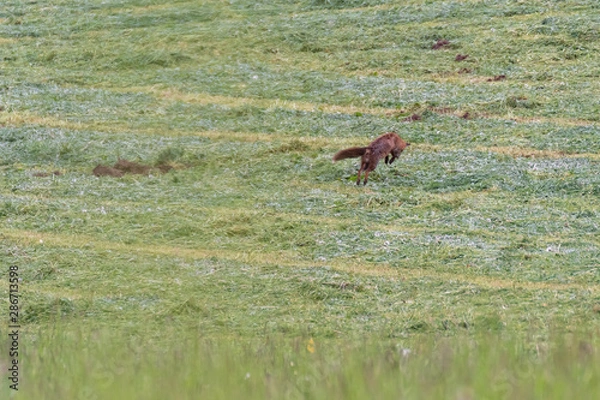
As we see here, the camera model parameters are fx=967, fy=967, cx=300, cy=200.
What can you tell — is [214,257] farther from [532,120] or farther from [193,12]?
[193,12]

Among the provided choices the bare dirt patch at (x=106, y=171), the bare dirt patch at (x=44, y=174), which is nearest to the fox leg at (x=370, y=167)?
the bare dirt patch at (x=106, y=171)

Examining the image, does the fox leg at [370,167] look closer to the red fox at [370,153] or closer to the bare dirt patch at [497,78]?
the red fox at [370,153]

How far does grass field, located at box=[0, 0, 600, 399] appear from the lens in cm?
470

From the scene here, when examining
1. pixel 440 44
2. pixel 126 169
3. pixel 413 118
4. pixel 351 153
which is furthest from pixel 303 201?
pixel 440 44

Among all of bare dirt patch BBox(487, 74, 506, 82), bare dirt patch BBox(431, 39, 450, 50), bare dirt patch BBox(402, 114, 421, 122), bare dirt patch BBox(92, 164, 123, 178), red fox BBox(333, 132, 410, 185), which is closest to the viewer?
red fox BBox(333, 132, 410, 185)

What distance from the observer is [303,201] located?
12.9 m

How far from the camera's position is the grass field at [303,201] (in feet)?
15.4

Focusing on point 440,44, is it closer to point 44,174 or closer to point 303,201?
point 303,201

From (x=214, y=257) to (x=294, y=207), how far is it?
2098 mm

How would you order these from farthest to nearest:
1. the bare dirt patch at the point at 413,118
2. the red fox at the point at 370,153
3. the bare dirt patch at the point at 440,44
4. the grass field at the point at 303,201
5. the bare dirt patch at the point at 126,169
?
Result: the bare dirt patch at the point at 440,44 → the bare dirt patch at the point at 413,118 → the bare dirt patch at the point at 126,169 → the red fox at the point at 370,153 → the grass field at the point at 303,201

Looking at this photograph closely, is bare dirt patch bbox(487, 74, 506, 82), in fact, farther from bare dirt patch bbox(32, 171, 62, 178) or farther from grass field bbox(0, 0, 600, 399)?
bare dirt patch bbox(32, 171, 62, 178)

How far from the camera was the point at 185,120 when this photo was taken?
1786 cm

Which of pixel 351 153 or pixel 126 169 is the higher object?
pixel 351 153

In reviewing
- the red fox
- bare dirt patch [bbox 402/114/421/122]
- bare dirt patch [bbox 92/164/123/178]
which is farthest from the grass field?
the red fox
